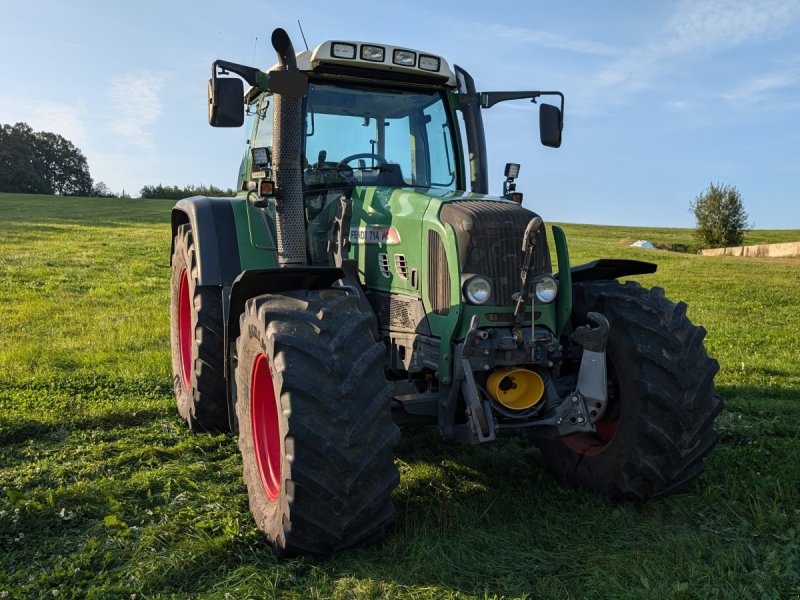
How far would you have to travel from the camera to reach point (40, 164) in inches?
2483

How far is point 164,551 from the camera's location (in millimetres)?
3799

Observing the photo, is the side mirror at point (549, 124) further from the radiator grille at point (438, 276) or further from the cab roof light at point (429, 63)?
the radiator grille at point (438, 276)

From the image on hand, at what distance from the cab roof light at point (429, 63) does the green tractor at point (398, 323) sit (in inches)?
0.5

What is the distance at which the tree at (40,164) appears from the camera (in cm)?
5725

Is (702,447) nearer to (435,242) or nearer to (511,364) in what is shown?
(511,364)

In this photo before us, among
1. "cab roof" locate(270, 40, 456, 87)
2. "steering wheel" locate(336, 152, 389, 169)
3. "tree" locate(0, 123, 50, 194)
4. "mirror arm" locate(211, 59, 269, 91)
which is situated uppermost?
"tree" locate(0, 123, 50, 194)

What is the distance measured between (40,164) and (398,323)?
6653 cm

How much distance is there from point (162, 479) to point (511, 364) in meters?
2.31

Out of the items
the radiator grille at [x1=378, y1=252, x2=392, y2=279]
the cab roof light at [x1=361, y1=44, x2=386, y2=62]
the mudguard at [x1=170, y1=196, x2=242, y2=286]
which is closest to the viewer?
the radiator grille at [x1=378, y1=252, x2=392, y2=279]

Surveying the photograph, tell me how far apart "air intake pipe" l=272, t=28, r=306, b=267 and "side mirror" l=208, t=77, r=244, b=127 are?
0.41 metres

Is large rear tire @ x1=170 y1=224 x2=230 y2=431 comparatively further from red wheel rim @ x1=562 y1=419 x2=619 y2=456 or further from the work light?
red wheel rim @ x1=562 y1=419 x2=619 y2=456

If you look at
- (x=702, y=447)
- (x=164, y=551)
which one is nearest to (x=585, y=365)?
(x=702, y=447)

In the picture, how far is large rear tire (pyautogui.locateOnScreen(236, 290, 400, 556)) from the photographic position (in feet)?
11.6

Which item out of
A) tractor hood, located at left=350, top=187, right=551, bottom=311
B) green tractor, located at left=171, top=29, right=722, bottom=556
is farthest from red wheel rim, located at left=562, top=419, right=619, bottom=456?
tractor hood, located at left=350, top=187, right=551, bottom=311
